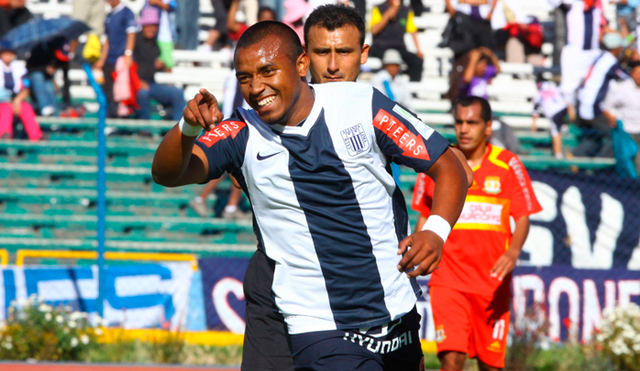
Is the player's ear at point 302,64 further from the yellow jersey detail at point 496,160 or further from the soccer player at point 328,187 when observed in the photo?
the yellow jersey detail at point 496,160

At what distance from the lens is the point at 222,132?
3.19m

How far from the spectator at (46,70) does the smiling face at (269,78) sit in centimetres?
867

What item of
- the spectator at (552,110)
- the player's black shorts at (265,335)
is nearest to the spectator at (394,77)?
the spectator at (552,110)

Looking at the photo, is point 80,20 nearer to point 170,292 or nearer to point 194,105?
point 170,292

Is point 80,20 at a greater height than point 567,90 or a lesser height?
greater

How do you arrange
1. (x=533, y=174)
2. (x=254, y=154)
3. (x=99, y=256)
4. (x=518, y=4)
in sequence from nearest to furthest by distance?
(x=254, y=154) → (x=99, y=256) → (x=533, y=174) → (x=518, y=4)

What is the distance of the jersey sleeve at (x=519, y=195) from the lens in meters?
5.72

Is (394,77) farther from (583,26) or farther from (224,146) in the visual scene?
(224,146)

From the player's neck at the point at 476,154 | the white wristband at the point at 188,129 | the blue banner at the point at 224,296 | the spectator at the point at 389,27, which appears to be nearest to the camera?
the white wristband at the point at 188,129

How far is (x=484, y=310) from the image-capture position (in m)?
5.62

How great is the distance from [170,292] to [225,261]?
71 centimetres

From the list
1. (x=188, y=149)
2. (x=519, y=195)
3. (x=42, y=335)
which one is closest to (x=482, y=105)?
(x=519, y=195)

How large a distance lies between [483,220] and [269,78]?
3.14 meters

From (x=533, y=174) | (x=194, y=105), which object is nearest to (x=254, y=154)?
(x=194, y=105)
